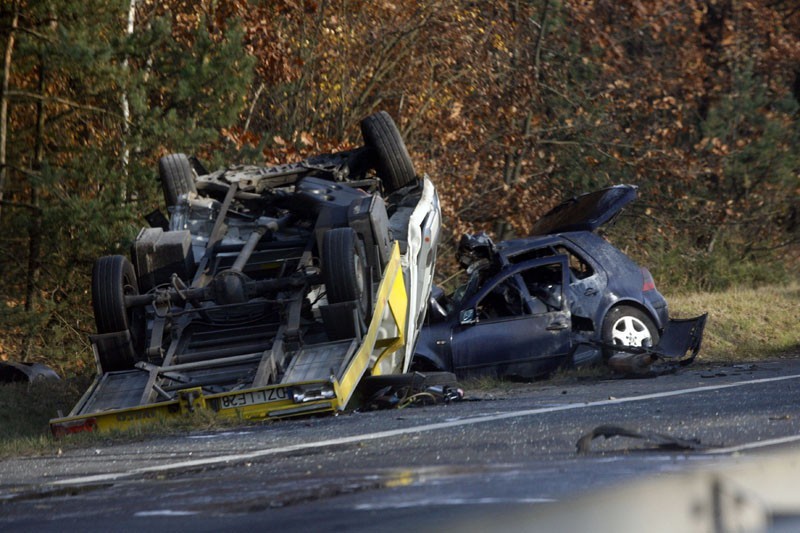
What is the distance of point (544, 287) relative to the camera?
11.6 m

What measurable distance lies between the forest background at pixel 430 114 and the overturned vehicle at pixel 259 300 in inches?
162

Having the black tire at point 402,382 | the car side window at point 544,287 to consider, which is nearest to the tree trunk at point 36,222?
the car side window at point 544,287

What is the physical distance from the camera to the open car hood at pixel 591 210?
1194cm

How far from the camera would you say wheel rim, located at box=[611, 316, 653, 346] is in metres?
11.4

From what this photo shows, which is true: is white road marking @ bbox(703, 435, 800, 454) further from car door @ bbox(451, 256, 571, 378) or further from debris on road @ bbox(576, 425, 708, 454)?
car door @ bbox(451, 256, 571, 378)

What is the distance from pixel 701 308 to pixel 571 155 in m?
6.15

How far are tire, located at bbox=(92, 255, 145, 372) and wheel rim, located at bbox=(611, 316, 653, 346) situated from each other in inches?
176

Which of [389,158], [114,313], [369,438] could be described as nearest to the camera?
[369,438]

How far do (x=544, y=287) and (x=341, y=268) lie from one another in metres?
3.00

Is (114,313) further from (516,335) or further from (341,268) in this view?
(516,335)

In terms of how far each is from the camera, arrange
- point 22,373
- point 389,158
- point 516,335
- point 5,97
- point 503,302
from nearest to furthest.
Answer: point 516,335
point 503,302
point 389,158
point 22,373
point 5,97

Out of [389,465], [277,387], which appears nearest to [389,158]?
[277,387]

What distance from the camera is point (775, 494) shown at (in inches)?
171

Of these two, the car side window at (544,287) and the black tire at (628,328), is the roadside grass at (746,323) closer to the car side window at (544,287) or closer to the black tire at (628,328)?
the black tire at (628,328)
